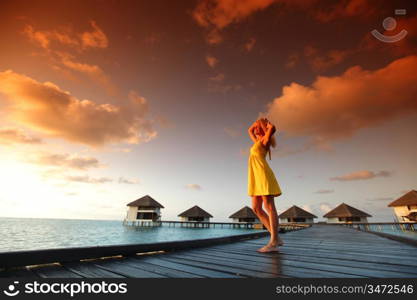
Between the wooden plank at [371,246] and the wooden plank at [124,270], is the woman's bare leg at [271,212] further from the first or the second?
the wooden plank at [124,270]

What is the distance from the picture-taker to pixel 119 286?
48.4 inches

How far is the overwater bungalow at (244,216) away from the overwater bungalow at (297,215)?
247 inches

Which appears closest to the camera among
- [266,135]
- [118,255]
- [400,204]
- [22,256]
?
[22,256]

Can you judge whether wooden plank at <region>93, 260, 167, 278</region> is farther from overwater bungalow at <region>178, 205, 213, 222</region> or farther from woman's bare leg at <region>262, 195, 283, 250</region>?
overwater bungalow at <region>178, 205, 213, 222</region>

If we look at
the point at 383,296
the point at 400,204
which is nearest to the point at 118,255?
the point at 383,296

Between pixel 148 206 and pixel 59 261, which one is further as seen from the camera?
pixel 148 206

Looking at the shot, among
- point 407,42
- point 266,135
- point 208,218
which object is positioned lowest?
point 208,218

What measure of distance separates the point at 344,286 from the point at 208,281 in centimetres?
90

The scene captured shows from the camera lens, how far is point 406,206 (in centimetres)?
3066

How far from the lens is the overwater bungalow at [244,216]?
1643 inches

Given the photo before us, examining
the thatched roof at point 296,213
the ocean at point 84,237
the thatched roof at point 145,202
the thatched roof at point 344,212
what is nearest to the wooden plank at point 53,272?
the ocean at point 84,237

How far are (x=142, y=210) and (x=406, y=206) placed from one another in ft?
153

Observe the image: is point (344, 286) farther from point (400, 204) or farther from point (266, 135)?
point (400, 204)

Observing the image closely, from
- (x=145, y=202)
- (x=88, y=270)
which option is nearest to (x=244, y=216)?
(x=145, y=202)
